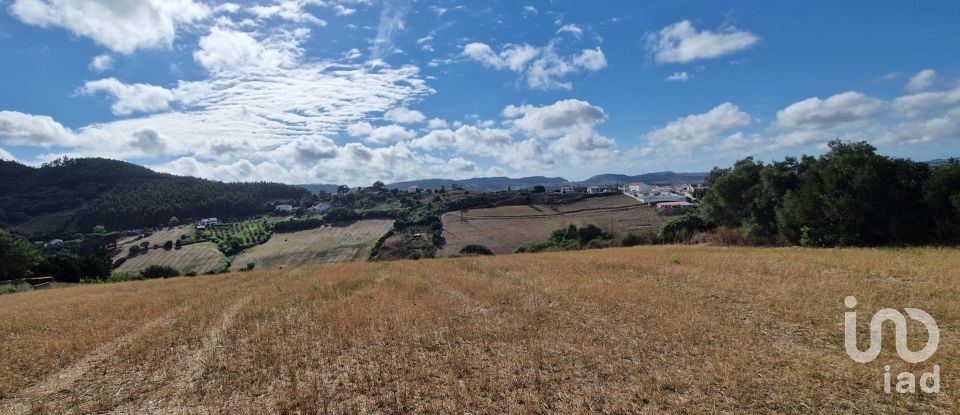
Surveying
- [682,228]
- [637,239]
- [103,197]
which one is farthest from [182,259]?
[103,197]

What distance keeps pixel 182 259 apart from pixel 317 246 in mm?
26797

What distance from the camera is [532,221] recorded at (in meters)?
96.1

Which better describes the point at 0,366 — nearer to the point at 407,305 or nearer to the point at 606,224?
the point at 407,305

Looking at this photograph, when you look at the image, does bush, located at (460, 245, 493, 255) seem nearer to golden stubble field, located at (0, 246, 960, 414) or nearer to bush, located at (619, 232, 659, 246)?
bush, located at (619, 232, 659, 246)

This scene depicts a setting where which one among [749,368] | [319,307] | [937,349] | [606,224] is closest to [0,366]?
→ [319,307]

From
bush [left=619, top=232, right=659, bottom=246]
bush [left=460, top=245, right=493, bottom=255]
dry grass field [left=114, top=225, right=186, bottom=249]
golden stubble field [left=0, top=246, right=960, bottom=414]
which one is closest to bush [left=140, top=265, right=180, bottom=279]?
bush [left=460, top=245, right=493, bottom=255]

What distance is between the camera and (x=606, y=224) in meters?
82.4

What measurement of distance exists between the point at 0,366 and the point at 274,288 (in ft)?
39.9

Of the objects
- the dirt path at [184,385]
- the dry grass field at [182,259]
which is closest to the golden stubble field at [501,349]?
the dirt path at [184,385]

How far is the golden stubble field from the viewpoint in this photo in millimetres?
7543

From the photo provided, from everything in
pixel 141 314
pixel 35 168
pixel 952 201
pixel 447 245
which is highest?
pixel 35 168

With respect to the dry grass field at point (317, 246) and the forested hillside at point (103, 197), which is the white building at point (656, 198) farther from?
the forested hillside at point (103, 197)

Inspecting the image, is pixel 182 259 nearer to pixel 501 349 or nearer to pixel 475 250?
pixel 475 250

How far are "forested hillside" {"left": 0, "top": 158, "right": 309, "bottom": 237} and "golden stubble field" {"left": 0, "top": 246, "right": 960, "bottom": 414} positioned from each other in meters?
151
